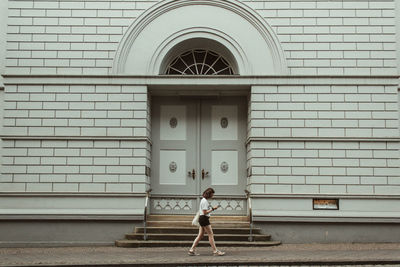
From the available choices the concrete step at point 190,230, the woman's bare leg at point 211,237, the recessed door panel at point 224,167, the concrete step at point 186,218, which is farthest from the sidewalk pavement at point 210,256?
the recessed door panel at point 224,167

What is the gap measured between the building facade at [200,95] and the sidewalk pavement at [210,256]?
0.96 metres

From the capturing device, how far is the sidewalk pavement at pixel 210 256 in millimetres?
10922

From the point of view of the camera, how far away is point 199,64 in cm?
1608

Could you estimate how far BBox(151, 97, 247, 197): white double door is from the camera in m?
15.6

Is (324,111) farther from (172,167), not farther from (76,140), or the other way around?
(76,140)

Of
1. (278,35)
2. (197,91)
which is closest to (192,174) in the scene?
(197,91)

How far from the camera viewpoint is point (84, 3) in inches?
601

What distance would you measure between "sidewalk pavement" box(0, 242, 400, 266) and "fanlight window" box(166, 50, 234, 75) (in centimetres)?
583

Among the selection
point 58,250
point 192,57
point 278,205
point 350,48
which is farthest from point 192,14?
point 58,250

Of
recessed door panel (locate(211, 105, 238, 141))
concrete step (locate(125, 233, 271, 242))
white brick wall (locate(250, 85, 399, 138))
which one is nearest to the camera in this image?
concrete step (locate(125, 233, 271, 242))

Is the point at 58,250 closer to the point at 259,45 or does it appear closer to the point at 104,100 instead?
the point at 104,100

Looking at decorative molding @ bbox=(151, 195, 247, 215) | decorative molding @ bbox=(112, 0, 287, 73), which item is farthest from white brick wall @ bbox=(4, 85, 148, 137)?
decorative molding @ bbox=(151, 195, 247, 215)

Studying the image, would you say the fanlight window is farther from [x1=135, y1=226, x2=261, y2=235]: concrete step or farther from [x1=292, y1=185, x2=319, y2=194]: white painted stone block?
[x1=135, y1=226, x2=261, y2=235]: concrete step

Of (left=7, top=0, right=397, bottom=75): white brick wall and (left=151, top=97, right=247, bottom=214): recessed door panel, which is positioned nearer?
(left=7, top=0, right=397, bottom=75): white brick wall
